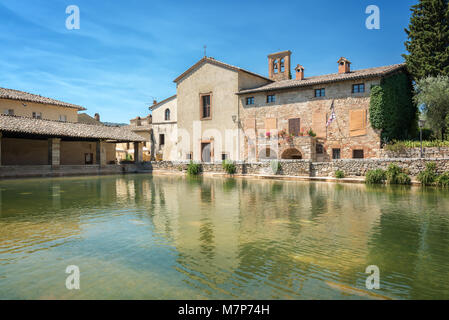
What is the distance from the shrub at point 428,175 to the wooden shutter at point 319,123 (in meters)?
9.55

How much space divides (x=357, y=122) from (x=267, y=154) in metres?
7.73

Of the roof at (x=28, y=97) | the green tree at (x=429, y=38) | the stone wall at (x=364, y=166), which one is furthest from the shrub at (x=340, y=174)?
the roof at (x=28, y=97)

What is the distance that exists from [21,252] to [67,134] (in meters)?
23.6

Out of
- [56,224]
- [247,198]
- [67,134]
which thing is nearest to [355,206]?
[247,198]

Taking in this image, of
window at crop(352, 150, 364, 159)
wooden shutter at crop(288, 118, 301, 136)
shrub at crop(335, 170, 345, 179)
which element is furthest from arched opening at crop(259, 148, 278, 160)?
shrub at crop(335, 170, 345, 179)

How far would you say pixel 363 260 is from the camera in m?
4.91

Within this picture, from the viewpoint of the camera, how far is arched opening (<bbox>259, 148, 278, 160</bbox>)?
Answer: 2659 centimetres

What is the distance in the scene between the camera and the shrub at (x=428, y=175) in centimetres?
1653

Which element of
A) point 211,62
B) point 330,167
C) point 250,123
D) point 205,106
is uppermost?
point 211,62

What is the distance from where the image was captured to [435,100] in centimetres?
2153

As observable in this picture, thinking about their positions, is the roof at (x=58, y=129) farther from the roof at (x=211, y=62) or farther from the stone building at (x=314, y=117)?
the stone building at (x=314, y=117)

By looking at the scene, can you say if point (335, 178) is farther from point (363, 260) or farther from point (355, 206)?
point (363, 260)

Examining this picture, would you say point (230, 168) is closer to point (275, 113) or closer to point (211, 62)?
point (275, 113)

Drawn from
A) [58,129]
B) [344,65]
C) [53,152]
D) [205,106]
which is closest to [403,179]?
[344,65]
